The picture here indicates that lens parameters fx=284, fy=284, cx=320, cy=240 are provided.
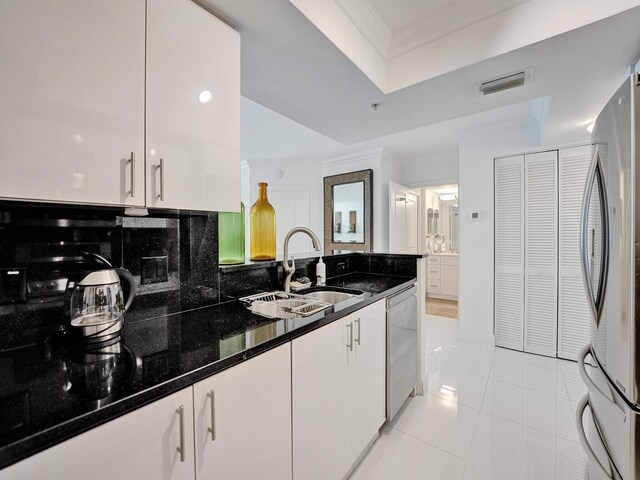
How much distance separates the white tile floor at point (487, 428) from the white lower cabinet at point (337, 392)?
8.8 inches

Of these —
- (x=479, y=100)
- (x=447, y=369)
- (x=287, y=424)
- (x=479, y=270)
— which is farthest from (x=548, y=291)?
(x=287, y=424)

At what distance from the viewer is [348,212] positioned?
455cm

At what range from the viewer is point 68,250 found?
1.00 meters

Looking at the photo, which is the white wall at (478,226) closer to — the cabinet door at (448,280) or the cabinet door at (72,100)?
the cabinet door at (448,280)

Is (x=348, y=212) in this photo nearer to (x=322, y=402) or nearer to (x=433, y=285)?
(x=433, y=285)

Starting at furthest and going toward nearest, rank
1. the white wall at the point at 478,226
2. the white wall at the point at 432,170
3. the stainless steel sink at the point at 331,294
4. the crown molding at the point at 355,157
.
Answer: the white wall at the point at 432,170 < the crown molding at the point at 355,157 < the white wall at the point at 478,226 < the stainless steel sink at the point at 331,294

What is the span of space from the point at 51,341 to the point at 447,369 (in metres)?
2.85

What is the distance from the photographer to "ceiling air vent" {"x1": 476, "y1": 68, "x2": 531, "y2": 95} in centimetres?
165

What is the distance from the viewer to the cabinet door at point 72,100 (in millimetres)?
708

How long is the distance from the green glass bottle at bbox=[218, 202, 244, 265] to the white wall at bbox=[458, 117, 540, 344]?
277 cm

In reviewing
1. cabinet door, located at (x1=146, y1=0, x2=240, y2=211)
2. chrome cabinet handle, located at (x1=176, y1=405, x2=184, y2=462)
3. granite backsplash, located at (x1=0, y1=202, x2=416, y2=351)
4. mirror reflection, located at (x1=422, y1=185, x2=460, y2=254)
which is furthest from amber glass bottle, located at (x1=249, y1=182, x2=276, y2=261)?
mirror reflection, located at (x1=422, y1=185, x2=460, y2=254)

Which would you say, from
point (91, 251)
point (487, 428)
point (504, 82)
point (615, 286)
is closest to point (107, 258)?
point (91, 251)

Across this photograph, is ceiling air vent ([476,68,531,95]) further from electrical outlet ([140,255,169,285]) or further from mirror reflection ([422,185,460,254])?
mirror reflection ([422,185,460,254])

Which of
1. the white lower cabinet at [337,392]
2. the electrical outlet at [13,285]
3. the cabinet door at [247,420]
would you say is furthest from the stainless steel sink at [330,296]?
the electrical outlet at [13,285]
